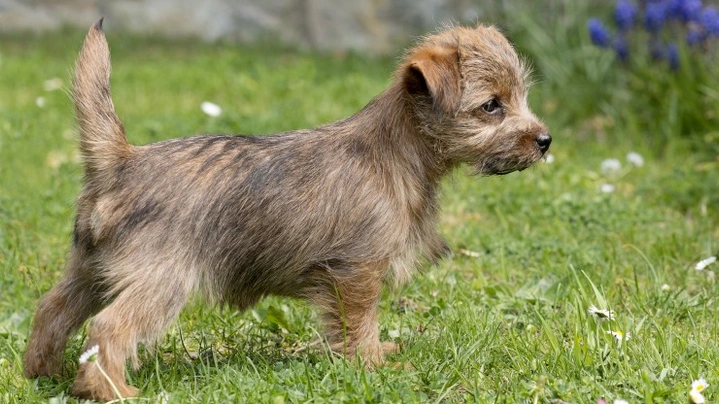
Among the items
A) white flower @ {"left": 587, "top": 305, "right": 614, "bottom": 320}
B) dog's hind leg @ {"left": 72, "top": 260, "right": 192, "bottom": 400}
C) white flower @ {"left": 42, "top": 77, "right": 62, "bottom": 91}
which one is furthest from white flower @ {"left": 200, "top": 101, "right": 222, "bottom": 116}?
white flower @ {"left": 587, "top": 305, "right": 614, "bottom": 320}

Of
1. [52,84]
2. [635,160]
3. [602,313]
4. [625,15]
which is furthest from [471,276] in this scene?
[52,84]

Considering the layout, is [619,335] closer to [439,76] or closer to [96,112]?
[439,76]

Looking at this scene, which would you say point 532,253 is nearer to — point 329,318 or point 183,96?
point 329,318

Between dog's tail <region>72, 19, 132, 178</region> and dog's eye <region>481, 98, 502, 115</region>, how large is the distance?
139 centimetres

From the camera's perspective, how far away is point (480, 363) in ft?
13.3

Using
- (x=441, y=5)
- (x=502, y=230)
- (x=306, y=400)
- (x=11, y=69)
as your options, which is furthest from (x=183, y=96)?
(x=306, y=400)

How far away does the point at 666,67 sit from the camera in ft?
26.9

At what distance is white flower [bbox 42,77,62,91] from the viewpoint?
9038mm

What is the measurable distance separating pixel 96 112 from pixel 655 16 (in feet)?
17.7

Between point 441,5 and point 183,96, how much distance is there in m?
2.91

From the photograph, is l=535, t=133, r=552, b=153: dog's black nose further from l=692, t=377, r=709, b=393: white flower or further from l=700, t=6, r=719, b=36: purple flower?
l=700, t=6, r=719, b=36: purple flower

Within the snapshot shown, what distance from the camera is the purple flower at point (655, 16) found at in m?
8.16

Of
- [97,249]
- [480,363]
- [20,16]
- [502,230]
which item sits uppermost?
[97,249]

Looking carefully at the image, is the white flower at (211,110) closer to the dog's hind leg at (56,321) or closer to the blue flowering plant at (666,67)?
the blue flowering plant at (666,67)
